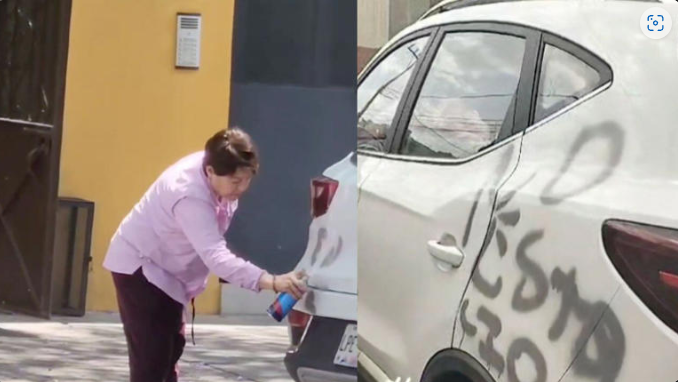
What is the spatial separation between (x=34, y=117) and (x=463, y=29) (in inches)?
32.2

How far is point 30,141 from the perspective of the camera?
1680mm

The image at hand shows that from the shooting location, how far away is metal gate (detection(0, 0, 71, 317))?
1626 millimetres

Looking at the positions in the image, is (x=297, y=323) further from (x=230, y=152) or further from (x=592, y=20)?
(x=592, y=20)

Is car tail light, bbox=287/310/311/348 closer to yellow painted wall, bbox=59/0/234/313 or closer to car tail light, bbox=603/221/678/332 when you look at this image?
yellow painted wall, bbox=59/0/234/313

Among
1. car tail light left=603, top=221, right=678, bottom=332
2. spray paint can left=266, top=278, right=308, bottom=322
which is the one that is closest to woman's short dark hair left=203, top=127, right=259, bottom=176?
spray paint can left=266, top=278, right=308, bottom=322

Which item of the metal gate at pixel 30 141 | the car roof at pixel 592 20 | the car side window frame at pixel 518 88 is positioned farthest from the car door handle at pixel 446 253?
the metal gate at pixel 30 141

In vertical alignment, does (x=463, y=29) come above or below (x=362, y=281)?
above

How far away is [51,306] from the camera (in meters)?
1.68

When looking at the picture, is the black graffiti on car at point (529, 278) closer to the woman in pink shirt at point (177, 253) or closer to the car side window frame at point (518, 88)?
the car side window frame at point (518, 88)

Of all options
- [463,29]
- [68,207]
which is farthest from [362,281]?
[68,207]

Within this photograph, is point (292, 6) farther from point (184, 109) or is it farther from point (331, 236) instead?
point (331, 236)

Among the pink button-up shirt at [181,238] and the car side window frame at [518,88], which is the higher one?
the car side window frame at [518,88]

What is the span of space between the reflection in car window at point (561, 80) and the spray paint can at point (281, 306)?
0.50 meters

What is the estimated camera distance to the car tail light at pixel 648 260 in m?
1.22
